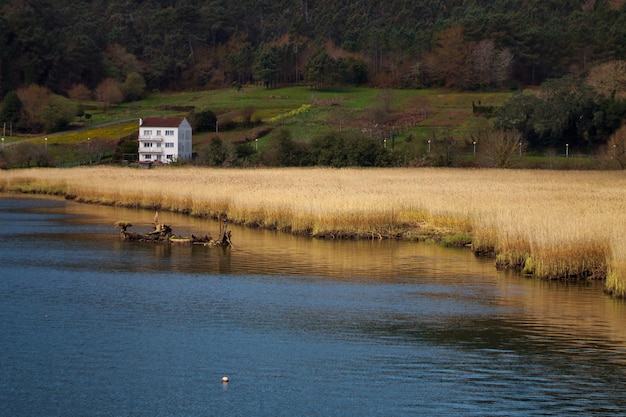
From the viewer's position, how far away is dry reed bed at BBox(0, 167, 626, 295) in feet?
93.4

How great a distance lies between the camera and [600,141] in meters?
98.8

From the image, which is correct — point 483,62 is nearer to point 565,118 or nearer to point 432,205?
point 565,118

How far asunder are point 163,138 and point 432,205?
76.3m

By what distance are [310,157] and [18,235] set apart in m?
51.9

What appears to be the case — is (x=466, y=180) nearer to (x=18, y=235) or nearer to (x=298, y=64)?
(x=18, y=235)

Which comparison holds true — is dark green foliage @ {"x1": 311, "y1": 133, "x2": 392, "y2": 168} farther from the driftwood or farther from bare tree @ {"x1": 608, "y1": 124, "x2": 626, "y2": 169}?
the driftwood

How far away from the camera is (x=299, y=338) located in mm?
21562

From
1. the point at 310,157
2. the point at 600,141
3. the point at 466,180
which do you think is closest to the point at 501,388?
the point at 466,180

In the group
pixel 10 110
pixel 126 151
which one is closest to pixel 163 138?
pixel 126 151

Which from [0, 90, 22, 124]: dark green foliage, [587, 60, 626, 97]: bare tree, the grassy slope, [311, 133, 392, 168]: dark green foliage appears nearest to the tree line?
the grassy slope

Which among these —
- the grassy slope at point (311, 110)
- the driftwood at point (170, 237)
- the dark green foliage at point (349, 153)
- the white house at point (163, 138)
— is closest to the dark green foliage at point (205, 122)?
the grassy slope at point (311, 110)

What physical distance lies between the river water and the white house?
80243 mm

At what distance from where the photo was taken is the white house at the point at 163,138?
4498 inches

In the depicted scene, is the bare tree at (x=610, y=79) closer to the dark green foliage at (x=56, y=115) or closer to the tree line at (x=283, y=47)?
the tree line at (x=283, y=47)
